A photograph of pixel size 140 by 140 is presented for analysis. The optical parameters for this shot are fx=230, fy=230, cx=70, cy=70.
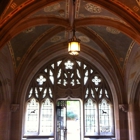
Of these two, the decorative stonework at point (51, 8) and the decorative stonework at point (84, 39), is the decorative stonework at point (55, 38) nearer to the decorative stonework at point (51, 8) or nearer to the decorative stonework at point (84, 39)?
the decorative stonework at point (84, 39)

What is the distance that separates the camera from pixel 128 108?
912cm

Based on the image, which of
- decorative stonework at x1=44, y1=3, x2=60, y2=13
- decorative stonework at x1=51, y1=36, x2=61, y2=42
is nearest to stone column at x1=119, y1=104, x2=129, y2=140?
decorative stonework at x1=51, y1=36, x2=61, y2=42

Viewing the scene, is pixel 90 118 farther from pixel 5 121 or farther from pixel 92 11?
pixel 92 11

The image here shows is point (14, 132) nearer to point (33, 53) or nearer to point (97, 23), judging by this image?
point (33, 53)

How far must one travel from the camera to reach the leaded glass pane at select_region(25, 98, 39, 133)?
10.3 metres

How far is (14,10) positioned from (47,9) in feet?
3.98

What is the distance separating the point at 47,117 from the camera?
10461 mm

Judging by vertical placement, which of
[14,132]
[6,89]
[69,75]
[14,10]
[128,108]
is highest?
[14,10]

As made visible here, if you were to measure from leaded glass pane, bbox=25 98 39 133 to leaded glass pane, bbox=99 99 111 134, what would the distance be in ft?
9.59

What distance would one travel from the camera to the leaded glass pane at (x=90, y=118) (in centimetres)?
1040

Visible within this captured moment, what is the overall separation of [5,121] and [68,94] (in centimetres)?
324

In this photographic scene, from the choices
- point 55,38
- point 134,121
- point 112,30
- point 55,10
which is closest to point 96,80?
point 134,121

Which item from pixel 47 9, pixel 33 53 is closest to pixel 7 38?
pixel 47 9

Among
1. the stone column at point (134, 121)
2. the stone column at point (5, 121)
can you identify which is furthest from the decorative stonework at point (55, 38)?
the stone column at point (134, 121)
